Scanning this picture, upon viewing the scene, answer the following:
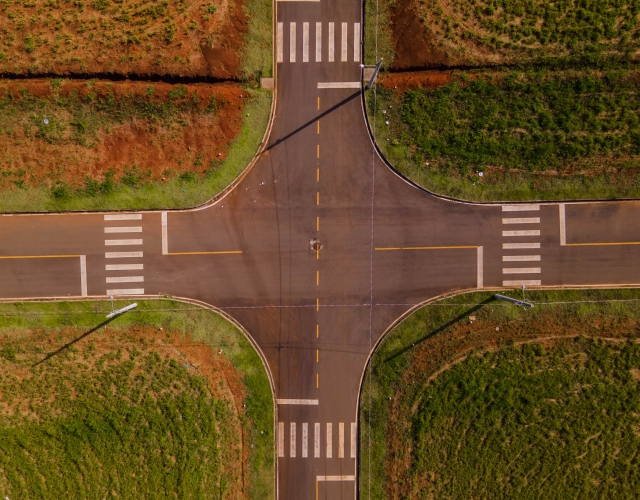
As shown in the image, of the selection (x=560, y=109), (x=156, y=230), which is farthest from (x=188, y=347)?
(x=560, y=109)

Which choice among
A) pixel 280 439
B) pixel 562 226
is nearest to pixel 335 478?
pixel 280 439

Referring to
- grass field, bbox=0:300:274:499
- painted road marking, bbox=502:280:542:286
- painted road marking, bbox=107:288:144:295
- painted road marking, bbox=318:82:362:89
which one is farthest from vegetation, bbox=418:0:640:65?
painted road marking, bbox=107:288:144:295

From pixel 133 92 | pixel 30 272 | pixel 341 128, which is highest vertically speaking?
pixel 133 92

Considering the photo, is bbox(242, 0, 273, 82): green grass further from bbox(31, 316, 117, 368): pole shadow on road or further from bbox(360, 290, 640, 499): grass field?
bbox(360, 290, 640, 499): grass field

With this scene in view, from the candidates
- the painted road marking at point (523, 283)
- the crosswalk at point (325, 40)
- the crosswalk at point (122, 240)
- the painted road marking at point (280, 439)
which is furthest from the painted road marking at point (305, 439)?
the crosswalk at point (325, 40)

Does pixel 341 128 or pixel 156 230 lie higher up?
pixel 341 128

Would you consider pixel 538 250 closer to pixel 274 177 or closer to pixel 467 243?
pixel 467 243
